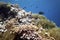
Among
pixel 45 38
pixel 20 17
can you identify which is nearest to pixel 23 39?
pixel 45 38

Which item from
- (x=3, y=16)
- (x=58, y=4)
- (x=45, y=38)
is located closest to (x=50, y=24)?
(x=3, y=16)

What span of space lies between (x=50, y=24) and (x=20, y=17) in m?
1.81

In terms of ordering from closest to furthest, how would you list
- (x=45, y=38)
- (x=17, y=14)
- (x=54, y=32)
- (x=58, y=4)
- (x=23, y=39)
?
Result: (x=23, y=39) → (x=45, y=38) → (x=54, y=32) → (x=17, y=14) → (x=58, y=4)

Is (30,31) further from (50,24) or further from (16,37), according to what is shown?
(50,24)

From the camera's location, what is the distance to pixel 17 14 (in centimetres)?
986

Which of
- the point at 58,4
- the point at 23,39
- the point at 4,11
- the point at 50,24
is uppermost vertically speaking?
the point at 58,4

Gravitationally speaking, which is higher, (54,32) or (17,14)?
(17,14)

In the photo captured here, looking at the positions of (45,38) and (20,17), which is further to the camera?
(20,17)

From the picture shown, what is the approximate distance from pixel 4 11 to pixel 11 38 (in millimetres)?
5887

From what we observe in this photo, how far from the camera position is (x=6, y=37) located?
16.1 ft

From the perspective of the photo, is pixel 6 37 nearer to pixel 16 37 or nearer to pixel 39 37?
pixel 16 37

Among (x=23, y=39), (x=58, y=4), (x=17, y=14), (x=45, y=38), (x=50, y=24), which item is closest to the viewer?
(x=23, y=39)

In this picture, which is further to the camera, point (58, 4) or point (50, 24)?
point (58, 4)

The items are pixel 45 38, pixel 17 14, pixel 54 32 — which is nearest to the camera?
pixel 45 38
